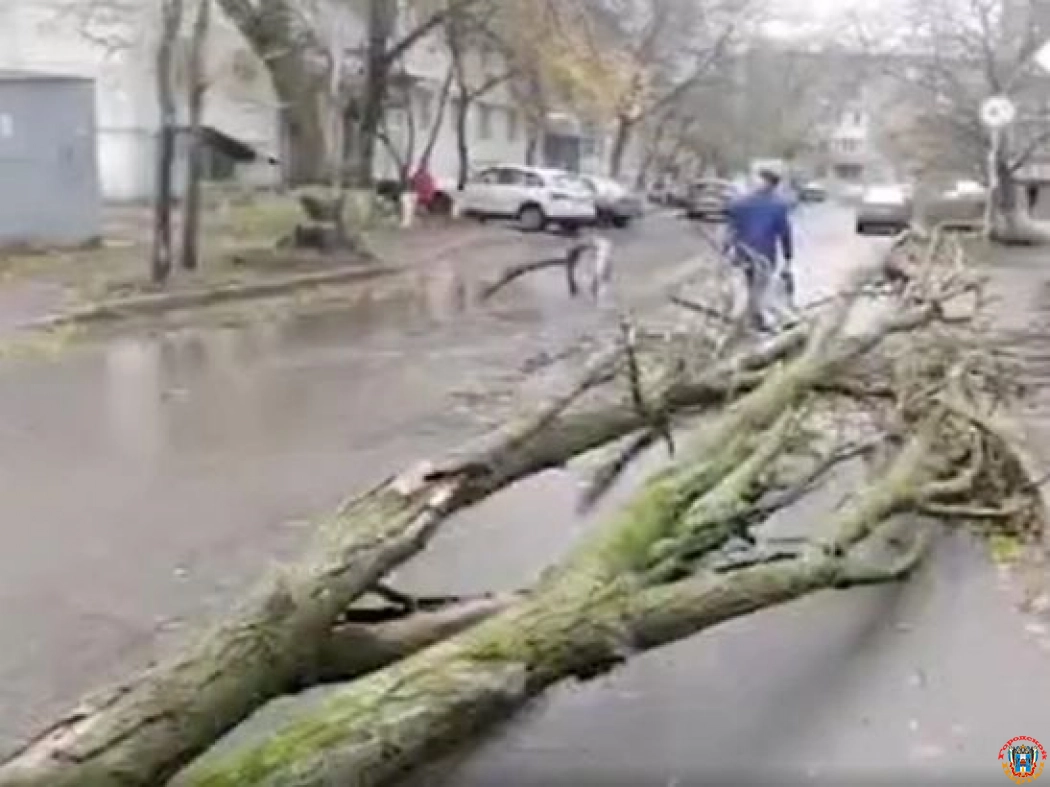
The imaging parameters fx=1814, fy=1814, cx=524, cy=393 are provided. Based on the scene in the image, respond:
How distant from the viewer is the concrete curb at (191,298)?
1802 centimetres

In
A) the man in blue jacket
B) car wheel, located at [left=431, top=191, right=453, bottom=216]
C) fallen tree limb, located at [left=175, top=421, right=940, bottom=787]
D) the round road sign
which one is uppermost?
the round road sign

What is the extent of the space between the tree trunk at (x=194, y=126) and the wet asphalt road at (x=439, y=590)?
777cm

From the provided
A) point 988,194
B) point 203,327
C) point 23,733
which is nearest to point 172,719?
point 23,733

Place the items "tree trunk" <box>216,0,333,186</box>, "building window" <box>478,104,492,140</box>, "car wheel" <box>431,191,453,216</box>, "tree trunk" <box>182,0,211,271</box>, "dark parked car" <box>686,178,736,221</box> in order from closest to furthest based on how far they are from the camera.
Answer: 1. "tree trunk" <box>182,0,211,271</box>
2. "tree trunk" <box>216,0,333,186</box>
3. "car wheel" <box>431,191,453,216</box>
4. "dark parked car" <box>686,178,736,221</box>
5. "building window" <box>478,104,492,140</box>

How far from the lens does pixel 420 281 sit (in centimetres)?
2595

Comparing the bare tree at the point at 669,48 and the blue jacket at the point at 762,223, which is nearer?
→ the blue jacket at the point at 762,223

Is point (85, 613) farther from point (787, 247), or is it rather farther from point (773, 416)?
point (787, 247)

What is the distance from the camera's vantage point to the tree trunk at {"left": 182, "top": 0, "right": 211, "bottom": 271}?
21844mm

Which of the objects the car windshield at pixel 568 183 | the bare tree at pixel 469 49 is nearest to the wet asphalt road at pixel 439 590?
the bare tree at pixel 469 49

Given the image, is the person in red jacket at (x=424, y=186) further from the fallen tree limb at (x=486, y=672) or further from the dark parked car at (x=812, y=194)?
the dark parked car at (x=812, y=194)

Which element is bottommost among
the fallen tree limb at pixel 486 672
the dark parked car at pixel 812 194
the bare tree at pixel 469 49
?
the dark parked car at pixel 812 194

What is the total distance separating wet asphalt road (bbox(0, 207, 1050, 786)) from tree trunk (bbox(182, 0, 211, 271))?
777cm

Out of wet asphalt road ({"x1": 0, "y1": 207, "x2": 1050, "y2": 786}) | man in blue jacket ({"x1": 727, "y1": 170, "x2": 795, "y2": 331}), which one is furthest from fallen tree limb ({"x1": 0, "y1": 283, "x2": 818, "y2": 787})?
man in blue jacket ({"x1": 727, "y1": 170, "x2": 795, "y2": 331})

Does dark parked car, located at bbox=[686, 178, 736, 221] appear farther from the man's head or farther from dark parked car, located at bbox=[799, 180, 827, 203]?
the man's head
